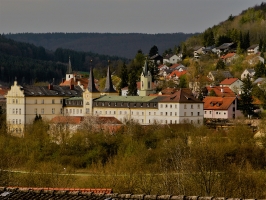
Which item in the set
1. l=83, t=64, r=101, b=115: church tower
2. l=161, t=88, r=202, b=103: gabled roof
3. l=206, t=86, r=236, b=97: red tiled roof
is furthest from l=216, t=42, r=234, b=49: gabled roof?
l=161, t=88, r=202, b=103: gabled roof

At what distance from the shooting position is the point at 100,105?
71062 mm

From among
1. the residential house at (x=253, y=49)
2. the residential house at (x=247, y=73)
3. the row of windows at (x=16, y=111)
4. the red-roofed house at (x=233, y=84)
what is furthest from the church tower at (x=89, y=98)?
the residential house at (x=253, y=49)

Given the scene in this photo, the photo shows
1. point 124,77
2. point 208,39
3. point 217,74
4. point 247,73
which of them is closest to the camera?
point 124,77

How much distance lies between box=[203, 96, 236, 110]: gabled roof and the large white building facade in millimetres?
1921

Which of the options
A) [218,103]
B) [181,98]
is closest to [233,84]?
[218,103]

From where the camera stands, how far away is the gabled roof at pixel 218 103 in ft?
232

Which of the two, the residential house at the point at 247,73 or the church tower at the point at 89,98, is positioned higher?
the residential house at the point at 247,73

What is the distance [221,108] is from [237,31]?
119ft

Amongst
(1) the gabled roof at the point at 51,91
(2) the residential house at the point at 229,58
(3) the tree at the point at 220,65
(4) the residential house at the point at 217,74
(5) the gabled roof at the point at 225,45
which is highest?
(5) the gabled roof at the point at 225,45

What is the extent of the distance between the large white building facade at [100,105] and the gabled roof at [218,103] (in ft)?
6.30

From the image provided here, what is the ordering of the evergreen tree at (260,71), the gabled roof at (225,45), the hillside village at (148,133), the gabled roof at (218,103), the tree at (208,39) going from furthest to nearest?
the tree at (208,39)
the gabled roof at (225,45)
the evergreen tree at (260,71)
the gabled roof at (218,103)
the hillside village at (148,133)

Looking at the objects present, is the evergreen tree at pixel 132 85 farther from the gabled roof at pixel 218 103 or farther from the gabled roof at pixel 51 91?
the gabled roof at pixel 218 103

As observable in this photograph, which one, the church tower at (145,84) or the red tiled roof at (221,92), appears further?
the red tiled roof at (221,92)

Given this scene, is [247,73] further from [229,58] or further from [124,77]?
[124,77]
